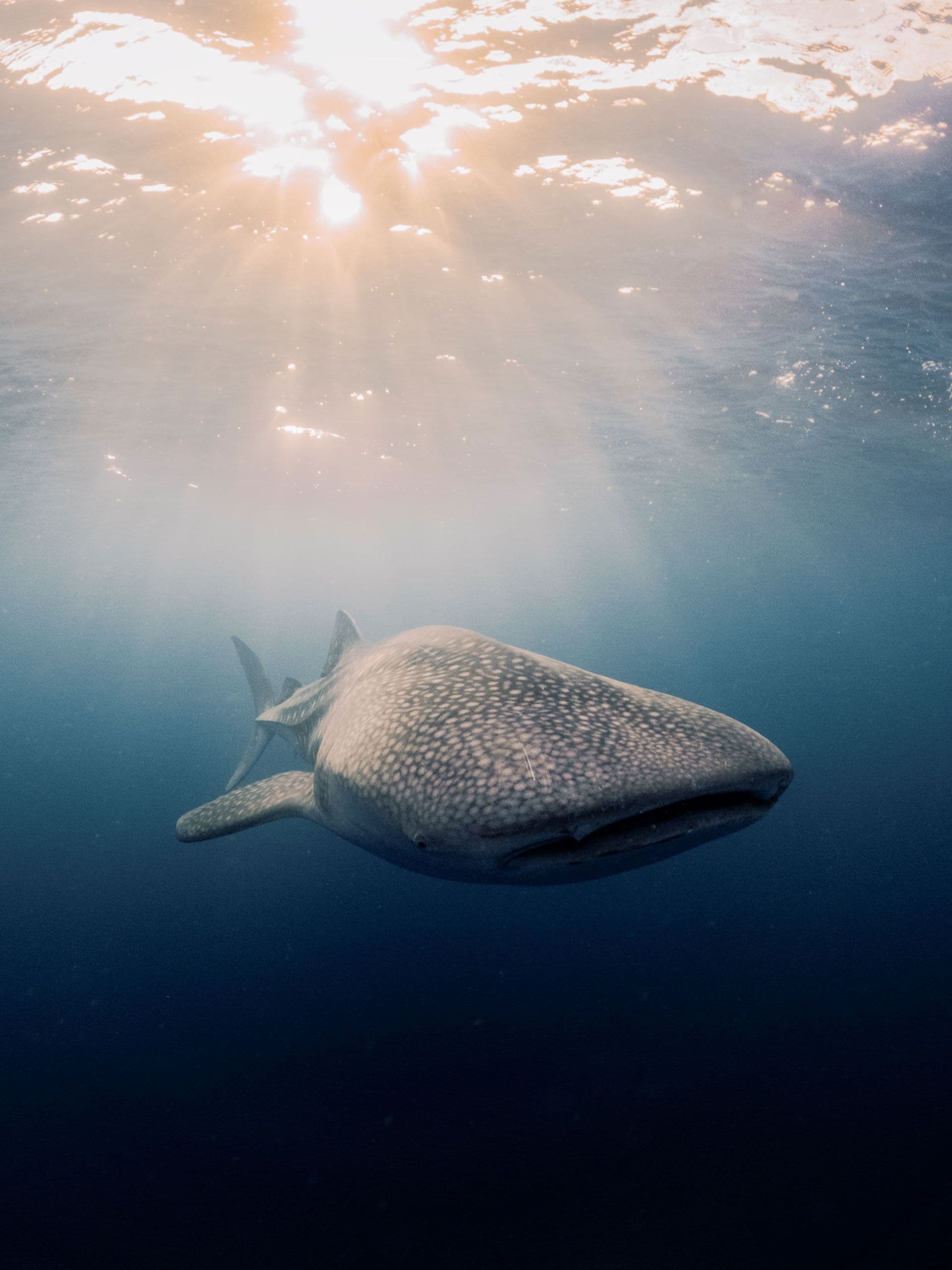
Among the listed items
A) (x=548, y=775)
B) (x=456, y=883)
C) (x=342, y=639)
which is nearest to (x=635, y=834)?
(x=548, y=775)

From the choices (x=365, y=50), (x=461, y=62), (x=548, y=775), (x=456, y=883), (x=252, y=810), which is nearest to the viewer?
(x=548, y=775)

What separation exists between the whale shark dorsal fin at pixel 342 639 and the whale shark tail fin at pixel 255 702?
285cm

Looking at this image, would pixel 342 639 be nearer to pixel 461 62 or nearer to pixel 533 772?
pixel 533 772

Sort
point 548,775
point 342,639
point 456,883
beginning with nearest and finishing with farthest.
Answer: point 548,775 < point 342,639 < point 456,883

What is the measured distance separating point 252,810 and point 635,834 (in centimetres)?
381

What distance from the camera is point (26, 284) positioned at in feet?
37.3

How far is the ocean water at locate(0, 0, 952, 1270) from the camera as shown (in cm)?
528

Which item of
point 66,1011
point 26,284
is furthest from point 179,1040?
point 26,284

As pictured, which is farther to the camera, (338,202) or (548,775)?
(338,202)

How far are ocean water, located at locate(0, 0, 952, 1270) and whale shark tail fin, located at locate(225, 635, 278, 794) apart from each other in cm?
227

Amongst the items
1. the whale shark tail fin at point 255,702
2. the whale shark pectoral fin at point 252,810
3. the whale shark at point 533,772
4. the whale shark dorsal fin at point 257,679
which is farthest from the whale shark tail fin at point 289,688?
the whale shark at point 533,772

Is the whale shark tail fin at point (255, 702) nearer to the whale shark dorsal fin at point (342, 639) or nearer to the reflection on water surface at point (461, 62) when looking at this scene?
the whale shark dorsal fin at point (342, 639)

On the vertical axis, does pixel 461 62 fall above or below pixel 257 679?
above

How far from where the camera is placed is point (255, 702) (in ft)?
35.3
